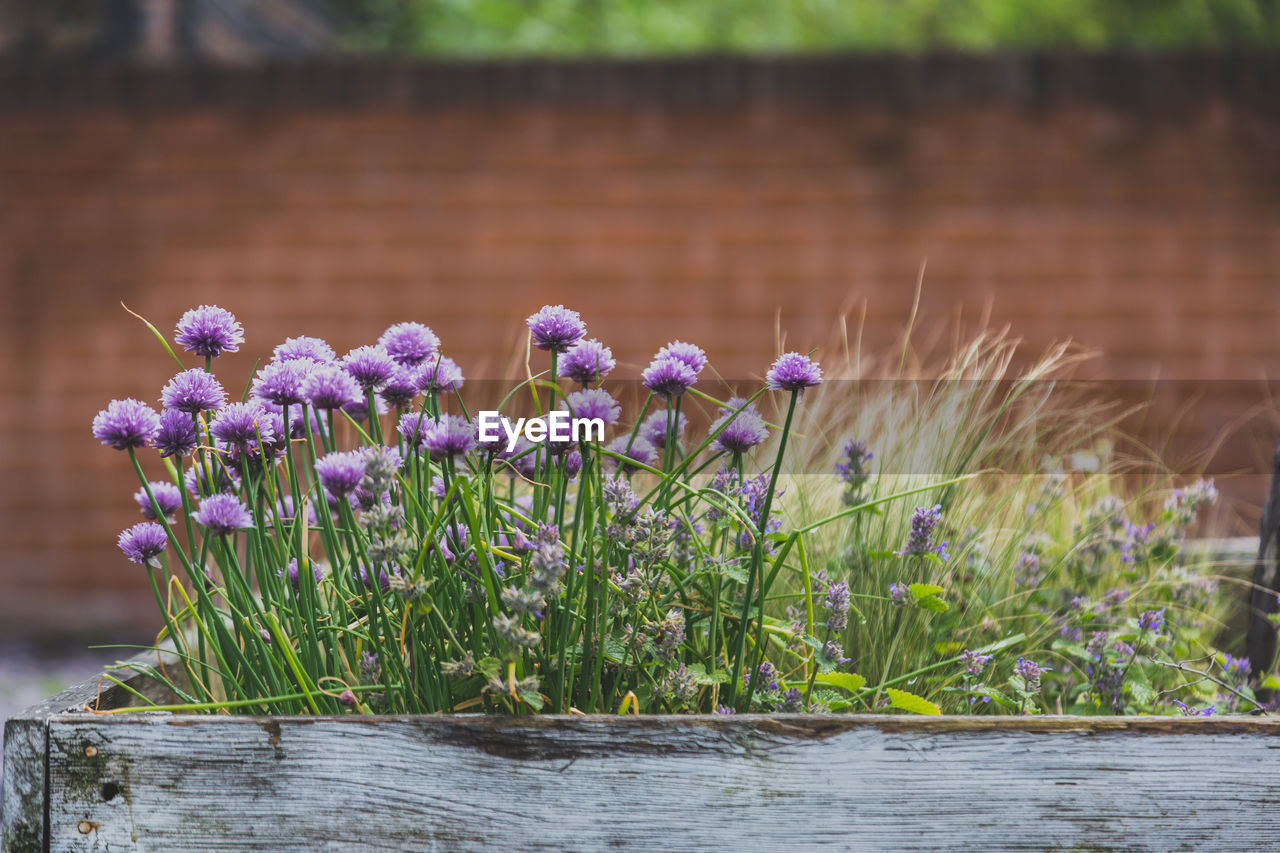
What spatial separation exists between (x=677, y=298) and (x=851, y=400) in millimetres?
3681

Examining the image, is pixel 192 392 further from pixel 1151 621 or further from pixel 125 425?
pixel 1151 621

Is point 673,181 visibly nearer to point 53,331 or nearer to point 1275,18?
point 53,331

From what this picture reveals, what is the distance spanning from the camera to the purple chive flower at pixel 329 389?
109cm

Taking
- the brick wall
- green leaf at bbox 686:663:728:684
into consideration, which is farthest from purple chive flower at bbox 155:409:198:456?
the brick wall

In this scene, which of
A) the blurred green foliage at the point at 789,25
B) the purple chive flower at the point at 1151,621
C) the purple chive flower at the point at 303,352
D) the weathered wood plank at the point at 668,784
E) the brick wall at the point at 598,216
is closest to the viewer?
the weathered wood plank at the point at 668,784

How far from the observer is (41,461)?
575 centimetres

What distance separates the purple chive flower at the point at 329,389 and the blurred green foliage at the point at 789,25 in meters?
8.84

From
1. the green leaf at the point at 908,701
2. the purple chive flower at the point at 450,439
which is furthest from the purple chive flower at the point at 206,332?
the green leaf at the point at 908,701

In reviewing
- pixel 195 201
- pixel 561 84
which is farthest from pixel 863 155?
pixel 195 201

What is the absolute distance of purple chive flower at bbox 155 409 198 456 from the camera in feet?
3.88

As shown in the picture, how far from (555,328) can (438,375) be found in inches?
6.9

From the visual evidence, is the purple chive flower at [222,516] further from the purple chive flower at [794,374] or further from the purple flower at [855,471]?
the purple flower at [855,471]

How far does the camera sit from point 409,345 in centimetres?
126

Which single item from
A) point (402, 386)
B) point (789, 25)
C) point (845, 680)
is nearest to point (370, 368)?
point (402, 386)
